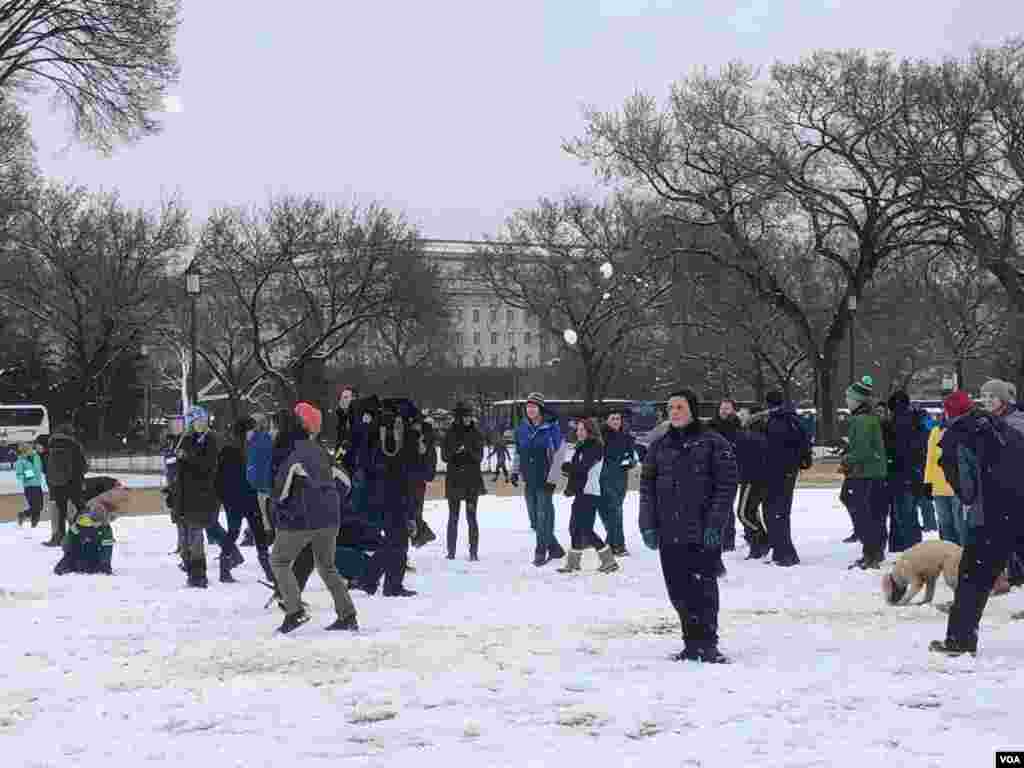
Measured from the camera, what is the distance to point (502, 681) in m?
7.45

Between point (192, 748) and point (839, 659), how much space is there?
12.3 ft

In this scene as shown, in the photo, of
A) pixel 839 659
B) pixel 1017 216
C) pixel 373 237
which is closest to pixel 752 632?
pixel 839 659

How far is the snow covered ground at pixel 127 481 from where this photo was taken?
111ft

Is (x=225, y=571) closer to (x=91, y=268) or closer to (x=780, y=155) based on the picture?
(x=780, y=155)

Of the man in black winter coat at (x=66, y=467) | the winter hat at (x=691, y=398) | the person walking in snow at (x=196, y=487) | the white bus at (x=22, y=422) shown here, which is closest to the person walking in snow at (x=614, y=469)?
the person walking in snow at (x=196, y=487)

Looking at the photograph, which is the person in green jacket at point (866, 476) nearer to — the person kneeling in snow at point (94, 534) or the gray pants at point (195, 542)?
the gray pants at point (195, 542)

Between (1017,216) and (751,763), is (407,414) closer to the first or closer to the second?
(751,763)

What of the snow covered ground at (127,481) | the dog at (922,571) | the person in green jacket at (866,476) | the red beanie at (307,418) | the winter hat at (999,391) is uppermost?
the winter hat at (999,391)

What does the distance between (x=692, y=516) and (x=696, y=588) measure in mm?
429

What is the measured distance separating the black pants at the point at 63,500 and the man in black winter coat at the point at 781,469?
7747 millimetres

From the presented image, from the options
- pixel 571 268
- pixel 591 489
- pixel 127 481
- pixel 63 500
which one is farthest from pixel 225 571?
pixel 571 268

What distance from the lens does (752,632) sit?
9.07 meters

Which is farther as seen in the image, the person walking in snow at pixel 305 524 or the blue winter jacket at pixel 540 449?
the blue winter jacket at pixel 540 449

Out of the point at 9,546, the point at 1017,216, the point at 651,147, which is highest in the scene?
the point at 651,147
